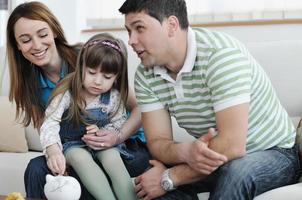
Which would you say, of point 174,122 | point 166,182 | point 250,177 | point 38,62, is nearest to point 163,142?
point 166,182

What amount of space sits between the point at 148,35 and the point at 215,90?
273 mm

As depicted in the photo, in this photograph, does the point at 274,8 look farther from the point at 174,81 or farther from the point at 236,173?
the point at 236,173

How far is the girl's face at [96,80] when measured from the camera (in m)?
1.95

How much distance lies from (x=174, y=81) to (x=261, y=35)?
138 cm

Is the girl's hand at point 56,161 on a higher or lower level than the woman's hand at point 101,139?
lower

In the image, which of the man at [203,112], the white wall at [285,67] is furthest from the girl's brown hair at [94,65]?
the white wall at [285,67]

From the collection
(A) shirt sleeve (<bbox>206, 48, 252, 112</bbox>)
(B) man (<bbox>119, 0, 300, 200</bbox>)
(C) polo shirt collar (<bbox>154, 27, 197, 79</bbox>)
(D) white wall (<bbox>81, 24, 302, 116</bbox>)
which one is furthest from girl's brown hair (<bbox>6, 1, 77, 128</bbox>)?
(D) white wall (<bbox>81, 24, 302, 116</bbox>)

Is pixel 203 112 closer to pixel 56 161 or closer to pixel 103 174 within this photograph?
pixel 103 174

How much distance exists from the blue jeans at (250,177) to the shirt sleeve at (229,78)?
18 cm

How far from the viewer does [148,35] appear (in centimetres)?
176

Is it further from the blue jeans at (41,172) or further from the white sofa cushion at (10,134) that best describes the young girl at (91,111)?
the white sofa cushion at (10,134)

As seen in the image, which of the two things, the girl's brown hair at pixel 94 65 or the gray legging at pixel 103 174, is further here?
the girl's brown hair at pixel 94 65

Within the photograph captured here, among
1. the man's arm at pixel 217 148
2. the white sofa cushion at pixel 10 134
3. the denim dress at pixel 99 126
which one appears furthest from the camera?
the white sofa cushion at pixel 10 134

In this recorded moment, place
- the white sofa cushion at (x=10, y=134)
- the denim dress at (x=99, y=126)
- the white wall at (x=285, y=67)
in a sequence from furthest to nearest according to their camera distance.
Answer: the white sofa cushion at (x=10, y=134)
the white wall at (x=285, y=67)
the denim dress at (x=99, y=126)
